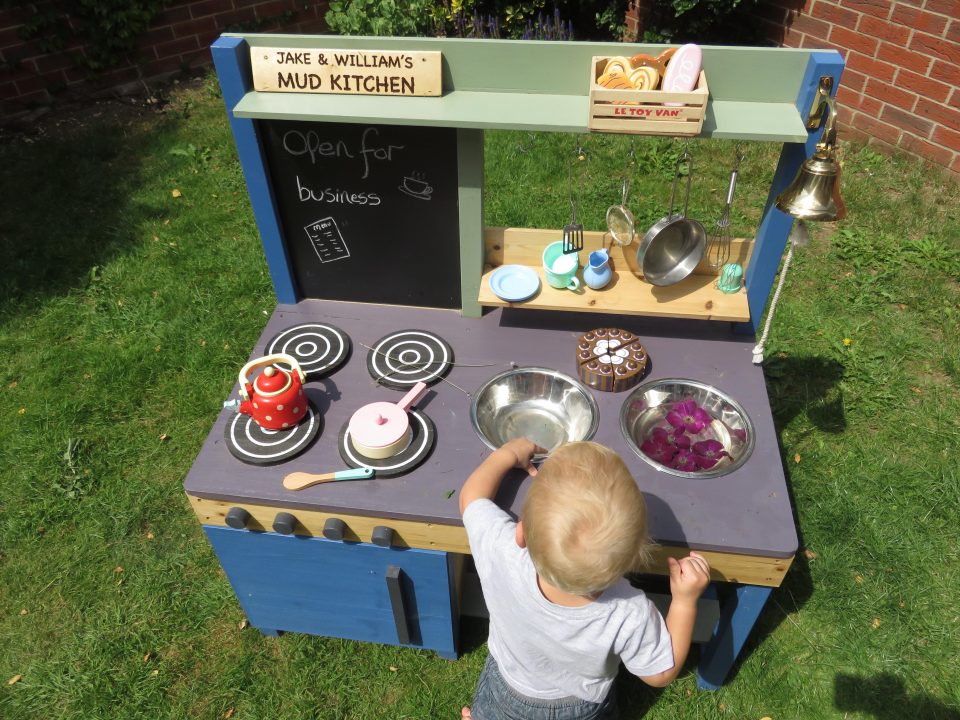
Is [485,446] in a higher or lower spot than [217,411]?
higher

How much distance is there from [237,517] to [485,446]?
2.58ft

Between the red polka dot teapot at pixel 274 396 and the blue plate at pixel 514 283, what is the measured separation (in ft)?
2.47

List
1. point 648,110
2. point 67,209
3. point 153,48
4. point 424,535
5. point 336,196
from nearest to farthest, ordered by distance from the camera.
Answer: point 648,110 < point 424,535 < point 336,196 < point 67,209 < point 153,48

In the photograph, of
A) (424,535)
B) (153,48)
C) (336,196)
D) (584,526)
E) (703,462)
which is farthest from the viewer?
(153,48)

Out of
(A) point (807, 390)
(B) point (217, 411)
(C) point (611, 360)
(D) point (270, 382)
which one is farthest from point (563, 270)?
(B) point (217, 411)

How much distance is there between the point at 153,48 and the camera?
6.29 metres

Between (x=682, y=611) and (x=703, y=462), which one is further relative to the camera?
(x=703, y=462)

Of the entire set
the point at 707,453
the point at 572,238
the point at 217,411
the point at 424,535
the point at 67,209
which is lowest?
the point at 217,411

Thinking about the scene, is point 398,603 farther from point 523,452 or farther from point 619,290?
point 619,290

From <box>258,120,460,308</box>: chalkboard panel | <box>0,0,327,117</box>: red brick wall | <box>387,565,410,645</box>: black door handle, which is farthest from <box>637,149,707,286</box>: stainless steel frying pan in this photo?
<box>0,0,327,117</box>: red brick wall

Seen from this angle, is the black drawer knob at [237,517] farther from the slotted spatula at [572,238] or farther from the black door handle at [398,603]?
the slotted spatula at [572,238]

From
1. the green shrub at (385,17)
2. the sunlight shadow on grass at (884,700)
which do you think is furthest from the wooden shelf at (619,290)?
the green shrub at (385,17)

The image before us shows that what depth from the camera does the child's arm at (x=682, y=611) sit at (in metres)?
1.73

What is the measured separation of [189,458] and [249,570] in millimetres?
1317
